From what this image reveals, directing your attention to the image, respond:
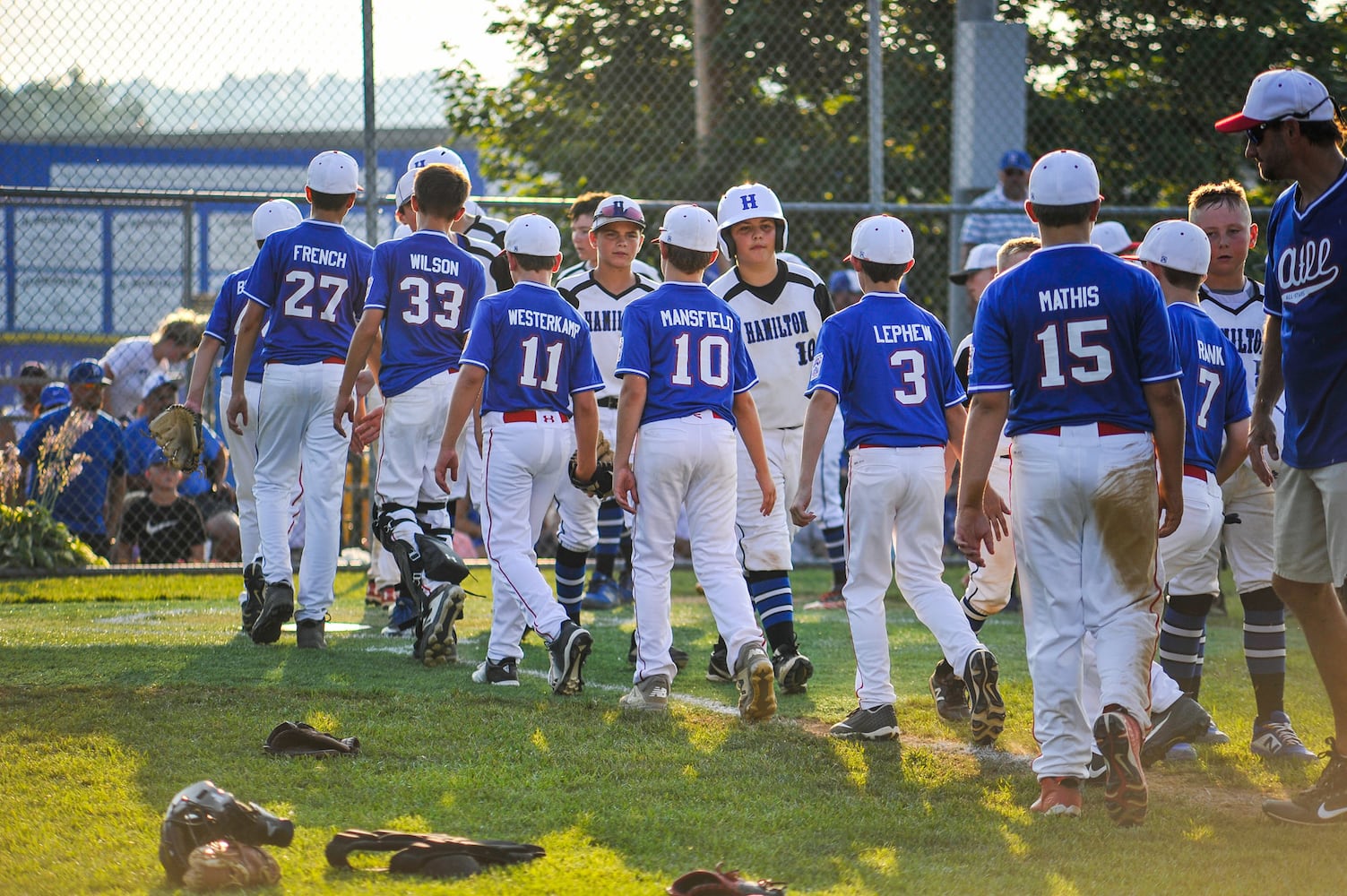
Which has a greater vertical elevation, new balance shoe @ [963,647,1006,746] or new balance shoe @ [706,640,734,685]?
new balance shoe @ [963,647,1006,746]

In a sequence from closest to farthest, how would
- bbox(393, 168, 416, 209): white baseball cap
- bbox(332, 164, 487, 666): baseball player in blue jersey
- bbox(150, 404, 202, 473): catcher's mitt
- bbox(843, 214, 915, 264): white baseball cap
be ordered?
1. bbox(843, 214, 915, 264): white baseball cap
2. bbox(332, 164, 487, 666): baseball player in blue jersey
3. bbox(150, 404, 202, 473): catcher's mitt
4. bbox(393, 168, 416, 209): white baseball cap

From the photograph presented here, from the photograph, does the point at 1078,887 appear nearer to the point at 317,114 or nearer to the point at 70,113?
the point at 317,114

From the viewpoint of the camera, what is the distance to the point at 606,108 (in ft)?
48.0

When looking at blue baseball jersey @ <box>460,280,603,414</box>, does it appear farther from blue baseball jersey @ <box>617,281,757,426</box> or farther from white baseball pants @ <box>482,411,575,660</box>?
blue baseball jersey @ <box>617,281,757,426</box>

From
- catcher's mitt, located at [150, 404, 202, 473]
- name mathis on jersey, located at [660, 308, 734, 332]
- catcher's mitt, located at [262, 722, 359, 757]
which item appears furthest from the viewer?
catcher's mitt, located at [150, 404, 202, 473]

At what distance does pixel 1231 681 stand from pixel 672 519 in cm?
320

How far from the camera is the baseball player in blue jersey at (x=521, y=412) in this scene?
20.6 ft

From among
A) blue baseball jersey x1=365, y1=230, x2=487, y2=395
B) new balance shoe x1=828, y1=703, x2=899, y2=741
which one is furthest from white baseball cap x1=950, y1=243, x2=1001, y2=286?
new balance shoe x1=828, y1=703, x2=899, y2=741

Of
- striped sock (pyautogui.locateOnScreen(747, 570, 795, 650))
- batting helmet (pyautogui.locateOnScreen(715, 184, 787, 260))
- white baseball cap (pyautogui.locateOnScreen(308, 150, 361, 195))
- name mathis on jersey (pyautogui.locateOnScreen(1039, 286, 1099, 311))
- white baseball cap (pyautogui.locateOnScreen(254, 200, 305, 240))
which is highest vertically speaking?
white baseball cap (pyautogui.locateOnScreen(308, 150, 361, 195))

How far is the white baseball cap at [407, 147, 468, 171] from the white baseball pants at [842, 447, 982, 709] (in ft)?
10.2

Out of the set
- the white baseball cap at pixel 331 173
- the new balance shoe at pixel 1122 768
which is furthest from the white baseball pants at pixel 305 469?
the new balance shoe at pixel 1122 768

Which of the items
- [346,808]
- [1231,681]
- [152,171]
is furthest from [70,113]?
[1231,681]

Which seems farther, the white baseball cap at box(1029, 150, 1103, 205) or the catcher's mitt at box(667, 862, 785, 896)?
the white baseball cap at box(1029, 150, 1103, 205)

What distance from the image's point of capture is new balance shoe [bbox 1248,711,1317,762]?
18.0 feet
